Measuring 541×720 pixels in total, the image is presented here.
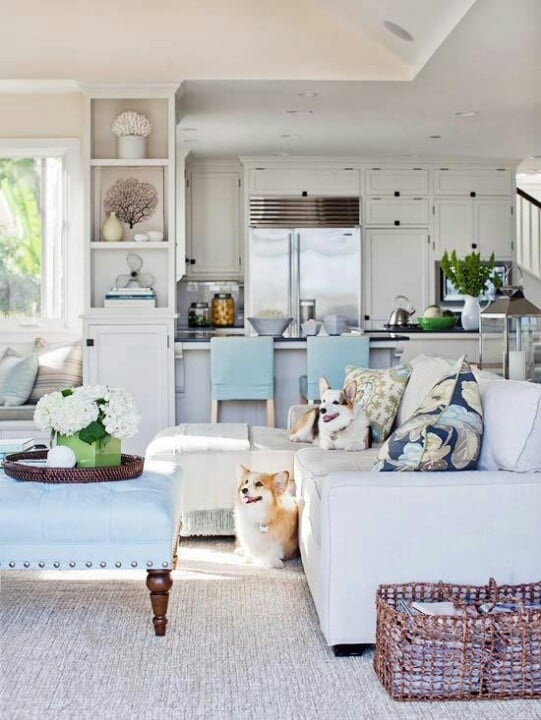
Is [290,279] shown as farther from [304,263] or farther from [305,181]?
[305,181]

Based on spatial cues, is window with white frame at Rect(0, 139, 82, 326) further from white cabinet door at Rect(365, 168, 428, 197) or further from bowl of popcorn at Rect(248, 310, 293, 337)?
white cabinet door at Rect(365, 168, 428, 197)

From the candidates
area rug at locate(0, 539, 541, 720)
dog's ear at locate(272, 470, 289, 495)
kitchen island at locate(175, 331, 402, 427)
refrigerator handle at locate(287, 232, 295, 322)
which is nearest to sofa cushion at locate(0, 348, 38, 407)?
kitchen island at locate(175, 331, 402, 427)

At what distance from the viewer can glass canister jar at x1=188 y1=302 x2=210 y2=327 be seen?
31.3 feet

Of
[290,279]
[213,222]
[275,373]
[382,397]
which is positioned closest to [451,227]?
[290,279]

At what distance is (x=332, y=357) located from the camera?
6.28 meters

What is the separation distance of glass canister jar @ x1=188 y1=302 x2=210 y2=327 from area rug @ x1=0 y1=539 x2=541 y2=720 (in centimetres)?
558

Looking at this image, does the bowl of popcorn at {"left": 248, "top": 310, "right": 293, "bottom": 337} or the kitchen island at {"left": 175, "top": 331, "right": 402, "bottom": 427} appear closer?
the kitchen island at {"left": 175, "top": 331, "right": 402, "bottom": 427}

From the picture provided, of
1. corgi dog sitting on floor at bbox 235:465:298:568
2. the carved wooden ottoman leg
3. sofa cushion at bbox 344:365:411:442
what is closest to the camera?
the carved wooden ottoman leg

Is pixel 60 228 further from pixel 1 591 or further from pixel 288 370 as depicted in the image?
pixel 1 591

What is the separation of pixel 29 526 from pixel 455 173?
6.93 meters

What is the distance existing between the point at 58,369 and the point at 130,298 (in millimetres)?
792

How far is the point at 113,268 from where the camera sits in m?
6.70

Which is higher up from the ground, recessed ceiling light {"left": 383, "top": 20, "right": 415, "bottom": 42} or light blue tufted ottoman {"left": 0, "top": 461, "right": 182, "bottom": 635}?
recessed ceiling light {"left": 383, "top": 20, "right": 415, "bottom": 42}

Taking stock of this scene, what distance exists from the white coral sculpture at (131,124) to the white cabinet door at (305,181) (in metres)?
2.70
